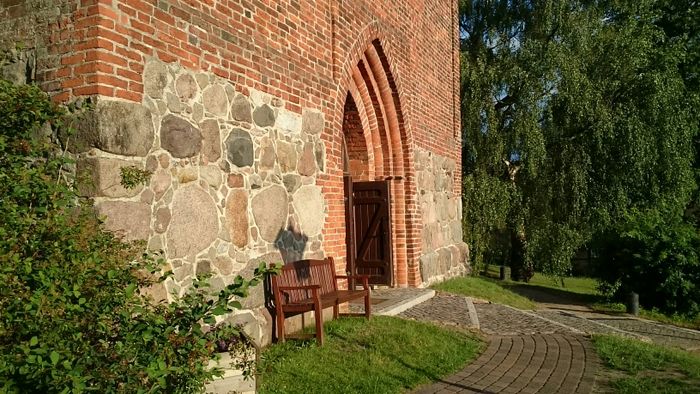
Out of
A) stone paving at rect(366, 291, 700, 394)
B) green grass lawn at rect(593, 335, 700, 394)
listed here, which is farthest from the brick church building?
green grass lawn at rect(593, 335, 700, 394)

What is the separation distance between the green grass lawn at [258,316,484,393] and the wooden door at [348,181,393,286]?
9.36ft

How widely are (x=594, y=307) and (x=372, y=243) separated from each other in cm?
531

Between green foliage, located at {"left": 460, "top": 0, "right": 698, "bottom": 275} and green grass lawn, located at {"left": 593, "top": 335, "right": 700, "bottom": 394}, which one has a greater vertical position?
green foliage, located at {"left": 460, "top": 0, "right": 698, "bottom": 275}

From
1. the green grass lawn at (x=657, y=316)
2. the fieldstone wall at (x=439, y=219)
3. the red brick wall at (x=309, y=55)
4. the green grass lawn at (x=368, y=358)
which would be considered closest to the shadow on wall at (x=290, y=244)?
the red brick wall at (x=309, y=55)

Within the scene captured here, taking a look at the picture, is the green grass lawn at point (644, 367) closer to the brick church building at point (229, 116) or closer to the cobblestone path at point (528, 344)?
the cobblestone path at point (528, 344)

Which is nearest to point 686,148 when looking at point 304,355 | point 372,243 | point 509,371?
point 372,243

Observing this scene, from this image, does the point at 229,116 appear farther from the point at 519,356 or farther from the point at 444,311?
the point at 444,311

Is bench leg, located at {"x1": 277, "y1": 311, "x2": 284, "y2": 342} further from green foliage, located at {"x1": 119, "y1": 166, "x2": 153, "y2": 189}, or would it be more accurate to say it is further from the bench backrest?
green foliage, located at {"x1": 119, "y1": 166, "x2": 153, "y2": 189}

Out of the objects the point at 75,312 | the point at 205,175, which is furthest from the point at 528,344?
the point at 75,312

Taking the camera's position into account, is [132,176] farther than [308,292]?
No

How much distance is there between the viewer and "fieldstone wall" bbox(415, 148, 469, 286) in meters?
11.1

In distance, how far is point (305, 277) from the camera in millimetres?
6551

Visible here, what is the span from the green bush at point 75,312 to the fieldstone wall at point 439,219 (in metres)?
7.65

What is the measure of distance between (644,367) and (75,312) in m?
5.22
